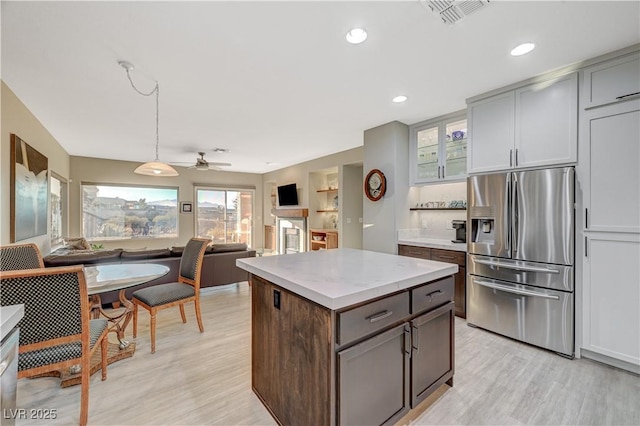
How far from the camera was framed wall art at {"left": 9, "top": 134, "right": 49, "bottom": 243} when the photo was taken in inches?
108

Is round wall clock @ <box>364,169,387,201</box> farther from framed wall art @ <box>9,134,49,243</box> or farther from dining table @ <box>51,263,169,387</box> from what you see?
framed wall art @ <box>9,134,49,243</box>

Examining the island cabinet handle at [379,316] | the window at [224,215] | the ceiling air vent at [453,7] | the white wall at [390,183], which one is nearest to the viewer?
the island cabinet handle at [379,316]

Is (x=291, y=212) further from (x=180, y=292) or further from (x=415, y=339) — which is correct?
(x=415, y=339)

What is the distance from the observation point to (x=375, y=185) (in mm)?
4059

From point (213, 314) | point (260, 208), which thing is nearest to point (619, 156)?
point (213, 314)

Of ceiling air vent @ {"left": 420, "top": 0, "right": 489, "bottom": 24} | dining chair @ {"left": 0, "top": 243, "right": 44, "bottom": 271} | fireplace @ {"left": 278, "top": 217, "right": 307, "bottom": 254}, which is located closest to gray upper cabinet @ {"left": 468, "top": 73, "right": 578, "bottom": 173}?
ceiling air vent @ {"left": 420, "top": 0, "right": 489, "bottom": 24}

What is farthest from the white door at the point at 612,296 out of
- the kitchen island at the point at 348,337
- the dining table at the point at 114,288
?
the dining table at the point at 114,288

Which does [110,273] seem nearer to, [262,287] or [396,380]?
[262,287]

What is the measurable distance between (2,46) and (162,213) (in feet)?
19.0

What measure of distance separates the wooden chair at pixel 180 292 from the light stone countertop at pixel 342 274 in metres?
1.33

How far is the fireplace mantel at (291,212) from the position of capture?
690cm

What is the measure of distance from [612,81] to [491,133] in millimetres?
911

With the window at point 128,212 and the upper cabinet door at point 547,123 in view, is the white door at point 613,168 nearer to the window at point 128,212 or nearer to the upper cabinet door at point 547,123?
the upper cabinet door at point 547,123

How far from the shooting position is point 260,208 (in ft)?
29.5
